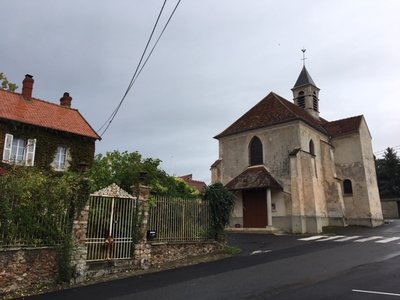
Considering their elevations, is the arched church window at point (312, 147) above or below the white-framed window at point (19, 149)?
above

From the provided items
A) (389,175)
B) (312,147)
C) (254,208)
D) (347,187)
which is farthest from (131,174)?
(389,175)

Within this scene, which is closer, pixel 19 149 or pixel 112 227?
pixel 112 227

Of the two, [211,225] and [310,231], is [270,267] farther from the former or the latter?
[310,231]

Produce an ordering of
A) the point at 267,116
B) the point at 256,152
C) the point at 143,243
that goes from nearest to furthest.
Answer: the point at 143,243
the point at 256,152
the point at 267,116

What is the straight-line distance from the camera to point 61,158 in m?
22.0

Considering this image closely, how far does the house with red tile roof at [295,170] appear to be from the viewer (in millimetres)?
23797

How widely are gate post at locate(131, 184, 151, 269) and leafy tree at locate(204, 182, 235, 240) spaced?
3434mm

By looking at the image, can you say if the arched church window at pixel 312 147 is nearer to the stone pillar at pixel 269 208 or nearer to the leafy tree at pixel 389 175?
the stone pillar at pixel 269 208

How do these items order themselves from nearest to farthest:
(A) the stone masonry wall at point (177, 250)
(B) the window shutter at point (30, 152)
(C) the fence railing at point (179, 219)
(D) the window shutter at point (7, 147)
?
→ (A) the stone masonry wall at point (177, 250), (C) the fence railing at point (179, 219), (D) the window shutter at point (7, 147), (B) the window shutter at point (30, 152)

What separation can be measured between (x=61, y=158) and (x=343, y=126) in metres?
22.7

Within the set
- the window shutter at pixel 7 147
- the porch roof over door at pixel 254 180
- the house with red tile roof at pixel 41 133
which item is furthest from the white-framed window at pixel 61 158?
the porch roof over door at pixel 254 180

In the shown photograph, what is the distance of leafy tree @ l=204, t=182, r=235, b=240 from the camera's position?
1449 cm

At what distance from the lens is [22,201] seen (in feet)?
30.4

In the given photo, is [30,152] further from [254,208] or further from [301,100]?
[301,100]
